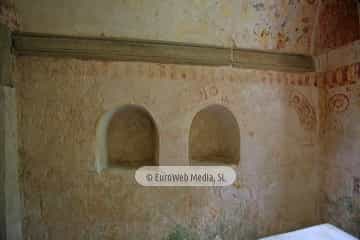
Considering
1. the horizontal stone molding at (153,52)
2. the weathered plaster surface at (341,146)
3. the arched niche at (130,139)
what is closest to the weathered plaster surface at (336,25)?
the horizontal stone molding at (153,52)

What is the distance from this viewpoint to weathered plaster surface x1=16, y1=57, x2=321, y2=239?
1709mm

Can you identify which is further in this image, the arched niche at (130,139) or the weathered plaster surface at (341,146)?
the arched niche at (130,139)

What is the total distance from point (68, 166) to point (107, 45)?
1.12m

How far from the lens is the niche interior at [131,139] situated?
2203 millimetres

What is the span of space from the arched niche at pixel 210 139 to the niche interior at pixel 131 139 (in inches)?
19.8

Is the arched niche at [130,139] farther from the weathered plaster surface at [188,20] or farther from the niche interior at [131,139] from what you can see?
the weathered plaster surface at [188,20]

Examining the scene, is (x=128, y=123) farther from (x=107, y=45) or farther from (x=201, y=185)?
(x=201, y=185)

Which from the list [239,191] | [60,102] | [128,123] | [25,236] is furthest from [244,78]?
[25,236]

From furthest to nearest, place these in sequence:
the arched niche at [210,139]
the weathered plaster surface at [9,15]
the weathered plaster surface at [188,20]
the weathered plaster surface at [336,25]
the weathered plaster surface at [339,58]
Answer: the arched niche at [210,139] → the weathered plaster surface at [336,25] → the weathered plaster surface at [339,58] → the weathered plaster surface at [188,20] → the weathered plaster surface at [9,15]

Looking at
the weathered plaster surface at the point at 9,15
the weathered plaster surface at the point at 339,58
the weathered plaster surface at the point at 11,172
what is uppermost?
the weathered plaster surface at the point at 9,15

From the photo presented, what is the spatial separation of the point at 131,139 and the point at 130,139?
0.04 ft

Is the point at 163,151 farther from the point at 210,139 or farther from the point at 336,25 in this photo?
the point at 336,25

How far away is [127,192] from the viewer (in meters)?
1.85

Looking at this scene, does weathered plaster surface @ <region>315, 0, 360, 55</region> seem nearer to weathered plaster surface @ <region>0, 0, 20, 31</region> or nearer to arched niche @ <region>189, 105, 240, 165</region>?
arched niche @ <region>189, 105, 240, 165</region>
